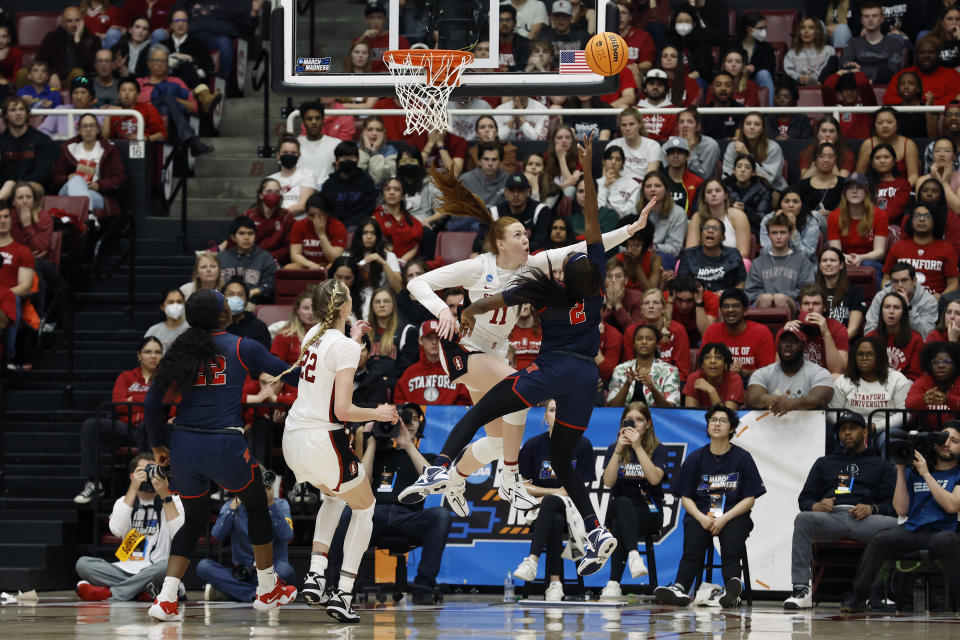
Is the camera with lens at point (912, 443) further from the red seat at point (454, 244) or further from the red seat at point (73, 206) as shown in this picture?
the red seat at point (73, 206)

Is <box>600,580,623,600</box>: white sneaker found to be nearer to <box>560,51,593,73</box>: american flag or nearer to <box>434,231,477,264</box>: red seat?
<box>434,231,477,264</box>: red seat

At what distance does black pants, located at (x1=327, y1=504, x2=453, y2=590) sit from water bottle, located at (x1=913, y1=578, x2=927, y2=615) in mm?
4135

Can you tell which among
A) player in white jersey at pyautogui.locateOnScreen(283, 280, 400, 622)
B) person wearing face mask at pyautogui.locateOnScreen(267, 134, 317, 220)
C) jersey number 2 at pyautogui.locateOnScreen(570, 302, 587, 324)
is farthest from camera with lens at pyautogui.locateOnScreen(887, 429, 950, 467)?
person wearing face mask at pyautogui.locateOnScreen(267, 134, 317, 220)

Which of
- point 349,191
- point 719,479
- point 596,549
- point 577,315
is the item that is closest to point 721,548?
point 719,479

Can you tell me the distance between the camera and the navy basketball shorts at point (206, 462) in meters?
10.4

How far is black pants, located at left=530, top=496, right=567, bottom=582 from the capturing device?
12875 mm

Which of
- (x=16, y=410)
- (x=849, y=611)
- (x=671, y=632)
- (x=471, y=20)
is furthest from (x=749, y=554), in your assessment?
(x=16, y=410)

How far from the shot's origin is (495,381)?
10.3m

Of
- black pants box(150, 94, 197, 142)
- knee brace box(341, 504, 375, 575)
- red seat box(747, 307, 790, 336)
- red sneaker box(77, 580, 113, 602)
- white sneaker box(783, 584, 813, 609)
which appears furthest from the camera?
black pants box(150, 94, 197, 142)

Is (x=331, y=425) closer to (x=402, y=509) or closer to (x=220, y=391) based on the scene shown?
(x=220, y=391)

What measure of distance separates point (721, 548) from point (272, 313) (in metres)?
5.87

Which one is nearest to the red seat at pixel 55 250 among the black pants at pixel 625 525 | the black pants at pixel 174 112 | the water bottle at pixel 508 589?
the black pants at pixel 174 112

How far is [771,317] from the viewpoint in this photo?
1482cm

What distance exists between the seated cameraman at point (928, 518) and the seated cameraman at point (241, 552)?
16.1 feet
